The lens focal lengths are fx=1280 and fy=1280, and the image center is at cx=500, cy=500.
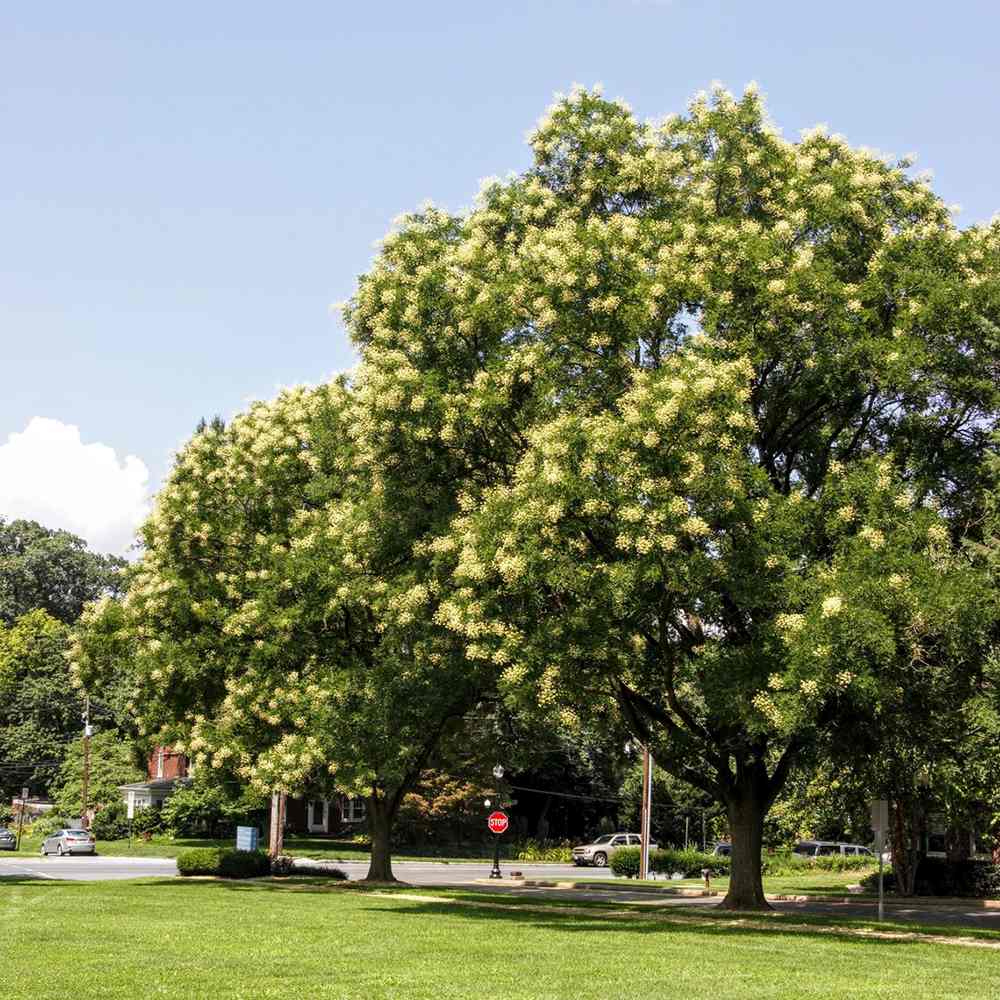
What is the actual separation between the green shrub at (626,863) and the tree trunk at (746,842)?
2868cm

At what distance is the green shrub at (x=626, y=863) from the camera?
58062 millimetres

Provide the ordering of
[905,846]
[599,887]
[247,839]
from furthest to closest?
1. [247,839]
2. [599,887]
3. [905,846]

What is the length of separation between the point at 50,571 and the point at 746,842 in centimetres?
11444

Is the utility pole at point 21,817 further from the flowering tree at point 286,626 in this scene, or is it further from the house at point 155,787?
the flowering tree at point 286,626

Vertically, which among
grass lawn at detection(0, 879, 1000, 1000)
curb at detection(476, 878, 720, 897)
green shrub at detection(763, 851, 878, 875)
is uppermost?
grass lawn at detection(0, 879, 1000, 1000)

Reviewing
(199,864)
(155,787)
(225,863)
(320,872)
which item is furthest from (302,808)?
(225,863)

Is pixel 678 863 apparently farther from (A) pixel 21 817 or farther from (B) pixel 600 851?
(A) pixel 21 817

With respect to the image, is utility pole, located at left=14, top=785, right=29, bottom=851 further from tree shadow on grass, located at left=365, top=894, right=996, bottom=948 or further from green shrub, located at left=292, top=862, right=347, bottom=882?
tree shadow on grass, located at left=365, top=894, right=996, bottom=948

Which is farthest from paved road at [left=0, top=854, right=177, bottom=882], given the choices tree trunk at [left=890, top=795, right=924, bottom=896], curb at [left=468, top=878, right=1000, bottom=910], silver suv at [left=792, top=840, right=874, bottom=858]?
silver suv at [left=792, top=840, right=874, bottom=858]

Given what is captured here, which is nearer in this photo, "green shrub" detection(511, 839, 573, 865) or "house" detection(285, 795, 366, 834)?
"green shrub" detection(511, 839, 573, 865)

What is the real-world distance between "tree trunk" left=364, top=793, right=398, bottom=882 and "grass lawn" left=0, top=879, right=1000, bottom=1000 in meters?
11.8

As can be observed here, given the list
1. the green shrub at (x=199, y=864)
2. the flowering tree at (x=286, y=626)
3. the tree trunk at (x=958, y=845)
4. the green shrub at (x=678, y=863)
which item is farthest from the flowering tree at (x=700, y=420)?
the green shrub at (x=678, y=863)

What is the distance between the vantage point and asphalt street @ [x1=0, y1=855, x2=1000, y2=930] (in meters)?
33.8

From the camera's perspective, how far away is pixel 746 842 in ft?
98.9
